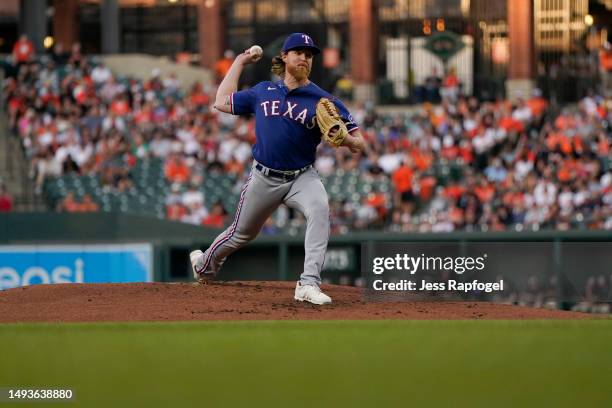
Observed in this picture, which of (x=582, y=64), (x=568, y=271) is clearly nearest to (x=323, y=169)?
(x=582, y=64)

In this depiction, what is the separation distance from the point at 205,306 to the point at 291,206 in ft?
3.66

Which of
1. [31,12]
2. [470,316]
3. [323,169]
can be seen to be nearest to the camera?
[470,316]

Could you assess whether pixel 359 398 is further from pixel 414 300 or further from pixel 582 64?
pixel 582 64

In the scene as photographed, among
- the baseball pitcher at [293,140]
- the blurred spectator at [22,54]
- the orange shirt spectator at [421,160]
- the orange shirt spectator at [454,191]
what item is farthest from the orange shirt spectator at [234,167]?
the baseball pitcher at [293,140]

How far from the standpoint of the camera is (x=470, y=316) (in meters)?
8.94

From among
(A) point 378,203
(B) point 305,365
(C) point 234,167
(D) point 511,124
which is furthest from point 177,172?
(B) point 305,365

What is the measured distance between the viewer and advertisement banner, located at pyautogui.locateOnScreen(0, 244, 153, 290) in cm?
1645

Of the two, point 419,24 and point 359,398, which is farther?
point 419,24

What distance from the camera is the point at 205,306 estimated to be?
9.33 m

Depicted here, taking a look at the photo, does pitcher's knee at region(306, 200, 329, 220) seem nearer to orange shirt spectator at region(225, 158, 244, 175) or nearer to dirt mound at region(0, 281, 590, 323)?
dirt mound at region(0, 281, 590, 323)

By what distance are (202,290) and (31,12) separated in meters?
24.1

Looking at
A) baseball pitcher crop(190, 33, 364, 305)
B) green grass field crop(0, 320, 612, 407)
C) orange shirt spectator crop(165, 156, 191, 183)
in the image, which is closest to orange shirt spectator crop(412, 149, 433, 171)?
orange shirt spectator crop(165, 156, 191, 183)

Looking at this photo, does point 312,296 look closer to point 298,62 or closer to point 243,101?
point 243,101

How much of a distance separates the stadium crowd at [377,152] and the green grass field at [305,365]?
1116cm
